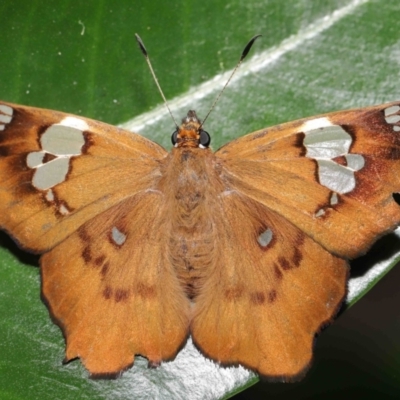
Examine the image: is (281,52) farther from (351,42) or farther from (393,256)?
(393,256)

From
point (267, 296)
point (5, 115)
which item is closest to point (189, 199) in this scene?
point (267, 296)

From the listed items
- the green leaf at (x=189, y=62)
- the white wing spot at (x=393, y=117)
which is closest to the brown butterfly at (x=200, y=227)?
the white wing spot at (x=393, y=117)

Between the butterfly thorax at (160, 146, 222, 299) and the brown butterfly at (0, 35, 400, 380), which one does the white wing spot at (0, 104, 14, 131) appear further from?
the butterfly thorax at (160, 146, 222, 299)

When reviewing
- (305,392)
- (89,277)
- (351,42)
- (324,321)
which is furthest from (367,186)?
(305,392)

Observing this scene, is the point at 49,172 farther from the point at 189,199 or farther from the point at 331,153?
the point at 331,153

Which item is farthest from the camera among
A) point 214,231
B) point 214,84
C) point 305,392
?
point 305,392

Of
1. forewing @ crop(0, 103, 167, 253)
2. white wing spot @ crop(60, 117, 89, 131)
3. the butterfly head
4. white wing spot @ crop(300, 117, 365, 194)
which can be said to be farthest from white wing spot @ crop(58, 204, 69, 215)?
white wing spot @ crop(300, 117, 365, 194)
